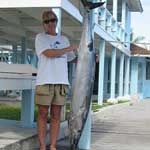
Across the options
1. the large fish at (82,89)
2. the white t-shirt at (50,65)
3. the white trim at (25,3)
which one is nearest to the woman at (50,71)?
the white t-shirt at (50,65)

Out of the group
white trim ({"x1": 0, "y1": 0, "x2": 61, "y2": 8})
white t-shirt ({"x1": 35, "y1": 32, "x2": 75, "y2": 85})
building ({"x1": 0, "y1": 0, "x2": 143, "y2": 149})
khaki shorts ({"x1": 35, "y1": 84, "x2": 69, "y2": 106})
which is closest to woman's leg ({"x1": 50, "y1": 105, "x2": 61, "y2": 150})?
khaki shorts ({"x1": 35, "y1": 84, "x2": 69, "y2": 106})

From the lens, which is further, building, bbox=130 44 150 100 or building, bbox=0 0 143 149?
building, bbox=130 44 150 100

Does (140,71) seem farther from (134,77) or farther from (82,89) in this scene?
(82,89)

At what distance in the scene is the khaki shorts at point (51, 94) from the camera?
6.19 m

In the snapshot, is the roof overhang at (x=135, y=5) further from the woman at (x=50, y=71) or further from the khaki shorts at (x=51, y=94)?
the khaki shorts at (x=51, y=94)

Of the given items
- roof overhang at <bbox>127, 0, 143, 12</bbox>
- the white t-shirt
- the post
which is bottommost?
the post

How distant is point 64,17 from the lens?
12.8 m

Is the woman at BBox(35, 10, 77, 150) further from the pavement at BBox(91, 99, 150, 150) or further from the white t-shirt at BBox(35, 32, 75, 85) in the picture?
the pavement at BBox(91, 99, 150, 150)

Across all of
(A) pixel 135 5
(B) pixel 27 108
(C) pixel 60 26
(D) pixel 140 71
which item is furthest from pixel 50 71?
(D) pixel 140 71

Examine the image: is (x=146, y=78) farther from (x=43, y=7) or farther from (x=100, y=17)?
(x=43, y=7)

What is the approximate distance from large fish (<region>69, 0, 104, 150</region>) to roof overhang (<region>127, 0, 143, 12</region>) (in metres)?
24.4

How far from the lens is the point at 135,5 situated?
31.3 m

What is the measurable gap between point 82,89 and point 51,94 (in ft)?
2.27

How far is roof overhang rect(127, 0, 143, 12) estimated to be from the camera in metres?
30.0
